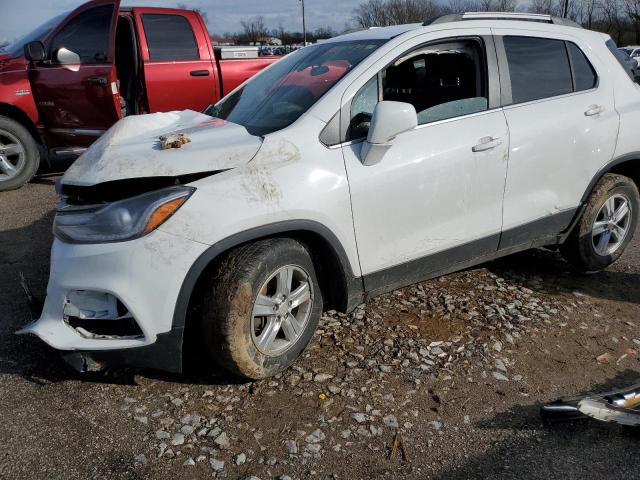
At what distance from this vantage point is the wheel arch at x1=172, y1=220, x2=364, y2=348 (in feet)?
8.46

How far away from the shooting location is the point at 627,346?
333cm

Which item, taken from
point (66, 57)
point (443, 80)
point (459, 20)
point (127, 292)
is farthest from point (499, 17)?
point (66, 57)

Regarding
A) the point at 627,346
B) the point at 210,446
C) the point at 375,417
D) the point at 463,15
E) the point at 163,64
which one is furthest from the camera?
the point at 163,64

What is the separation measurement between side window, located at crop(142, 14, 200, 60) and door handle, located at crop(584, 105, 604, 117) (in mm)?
4766

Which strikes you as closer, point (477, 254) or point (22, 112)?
point (477, 254)

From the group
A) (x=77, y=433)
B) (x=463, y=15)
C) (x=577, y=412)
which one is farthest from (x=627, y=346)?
(x=77, y=433)

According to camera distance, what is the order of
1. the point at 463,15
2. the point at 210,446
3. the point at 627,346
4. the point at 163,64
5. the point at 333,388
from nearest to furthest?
the point at 210,446 < the point at 333,388 < the point at 627,346 < the point at 463,15 < the point at 163,64

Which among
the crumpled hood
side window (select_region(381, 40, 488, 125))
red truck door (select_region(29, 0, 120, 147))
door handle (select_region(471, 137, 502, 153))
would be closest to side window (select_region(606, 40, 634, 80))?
side window (select_region(381, 40, 488, 125))

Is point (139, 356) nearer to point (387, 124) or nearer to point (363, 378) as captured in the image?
point (363, 378)

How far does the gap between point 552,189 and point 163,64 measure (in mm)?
4799

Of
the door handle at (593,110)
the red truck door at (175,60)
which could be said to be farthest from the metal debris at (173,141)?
the red truck door at (175,60)

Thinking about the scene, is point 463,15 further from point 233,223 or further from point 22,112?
point 22,112

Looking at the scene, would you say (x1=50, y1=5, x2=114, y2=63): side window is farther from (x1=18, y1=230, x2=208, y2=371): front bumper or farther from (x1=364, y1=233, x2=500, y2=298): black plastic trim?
(x1=364, y1=233, x2=500, y2=298): black plastic trim

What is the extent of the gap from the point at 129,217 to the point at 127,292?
34cm
